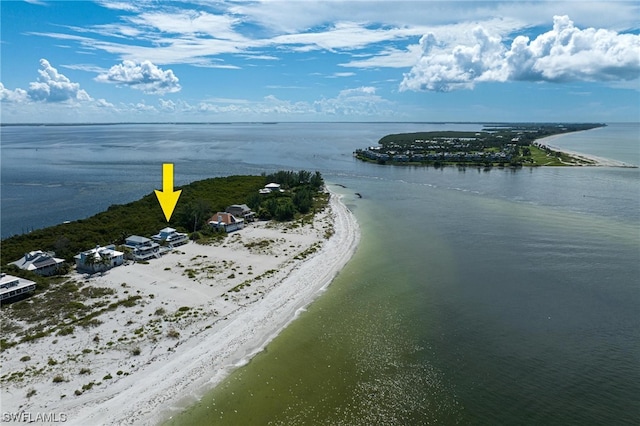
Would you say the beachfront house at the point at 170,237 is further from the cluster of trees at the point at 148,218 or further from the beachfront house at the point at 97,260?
the beachfront house at the point at 97,260

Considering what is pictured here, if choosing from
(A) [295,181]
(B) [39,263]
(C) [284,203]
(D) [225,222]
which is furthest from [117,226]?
(A) [295,181]

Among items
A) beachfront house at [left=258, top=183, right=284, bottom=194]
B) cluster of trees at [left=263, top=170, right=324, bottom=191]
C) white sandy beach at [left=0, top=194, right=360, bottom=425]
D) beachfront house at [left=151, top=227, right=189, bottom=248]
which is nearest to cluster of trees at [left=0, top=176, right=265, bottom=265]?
beachfront house at [left=151, top=227, right=189, bottom=248]

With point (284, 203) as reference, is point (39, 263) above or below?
below

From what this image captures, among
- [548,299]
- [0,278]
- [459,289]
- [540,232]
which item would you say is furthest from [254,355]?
[540,232]

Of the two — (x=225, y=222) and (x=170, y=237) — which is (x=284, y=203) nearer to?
(x=225, y=222)

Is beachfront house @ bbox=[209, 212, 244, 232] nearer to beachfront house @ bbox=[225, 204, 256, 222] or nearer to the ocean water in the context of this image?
beachfront house @ bbox=[225, 204, 256, 222]
